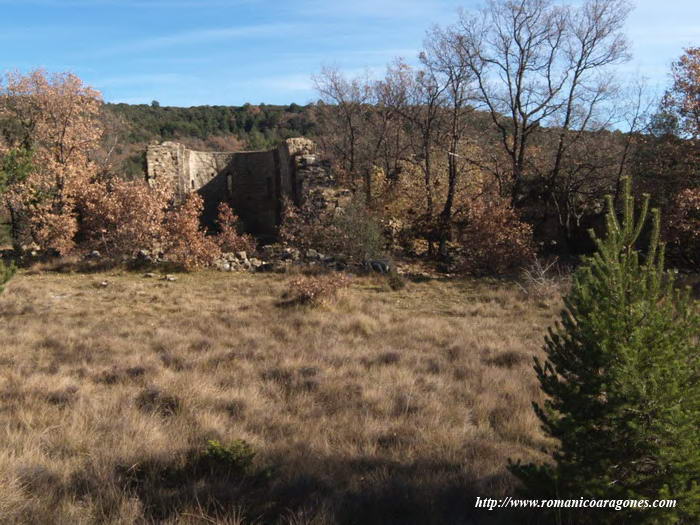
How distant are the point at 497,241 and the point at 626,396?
41.5ft

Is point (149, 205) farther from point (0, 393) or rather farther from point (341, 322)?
point (0, 393)

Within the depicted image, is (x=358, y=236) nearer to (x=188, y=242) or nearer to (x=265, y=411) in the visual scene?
(x=188, y=242)

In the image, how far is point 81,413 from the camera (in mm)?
5180

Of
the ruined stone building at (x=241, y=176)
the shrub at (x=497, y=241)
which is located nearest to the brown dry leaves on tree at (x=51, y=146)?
the ruined stone building at (x=241, y=176)

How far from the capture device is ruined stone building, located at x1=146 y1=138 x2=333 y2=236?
2139cm

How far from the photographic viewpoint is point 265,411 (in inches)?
217

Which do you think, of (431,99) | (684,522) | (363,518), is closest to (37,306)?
(363,518)

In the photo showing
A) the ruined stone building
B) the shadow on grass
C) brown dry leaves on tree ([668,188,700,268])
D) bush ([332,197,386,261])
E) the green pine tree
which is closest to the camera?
the green pine tree

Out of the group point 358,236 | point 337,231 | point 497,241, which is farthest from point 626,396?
point 337,231

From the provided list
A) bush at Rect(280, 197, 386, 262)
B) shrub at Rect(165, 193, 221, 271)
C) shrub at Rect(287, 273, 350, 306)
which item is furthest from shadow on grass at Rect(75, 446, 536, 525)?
shrub at Rect(165, 193, 221, 271)

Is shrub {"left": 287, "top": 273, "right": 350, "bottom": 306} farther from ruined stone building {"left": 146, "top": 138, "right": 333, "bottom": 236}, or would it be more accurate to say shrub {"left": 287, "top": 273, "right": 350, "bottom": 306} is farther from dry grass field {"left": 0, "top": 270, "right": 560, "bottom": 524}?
ruined stone building {"left": 146, "top": 138, "right": 333, "bottom": 236}

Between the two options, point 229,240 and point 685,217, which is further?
point 229,240

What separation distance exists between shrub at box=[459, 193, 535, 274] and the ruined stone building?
26.2ft

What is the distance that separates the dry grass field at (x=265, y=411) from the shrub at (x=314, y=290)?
359 mm
